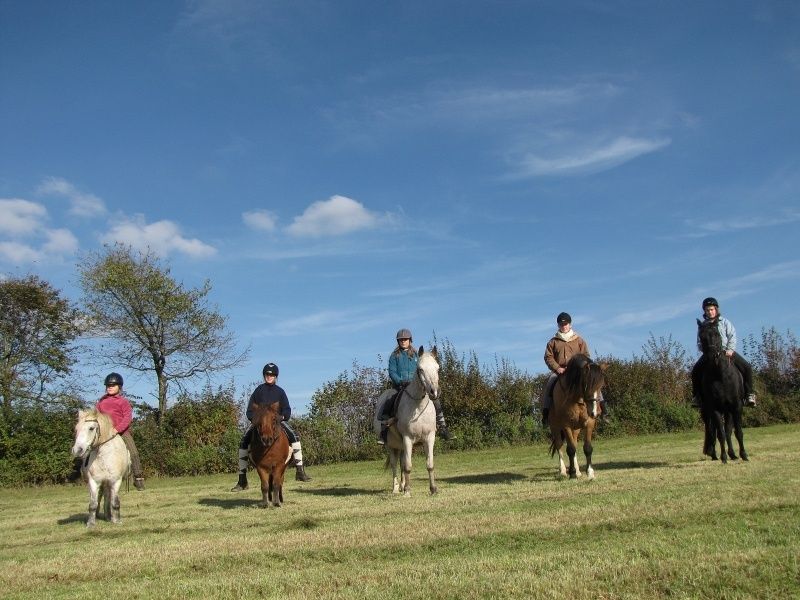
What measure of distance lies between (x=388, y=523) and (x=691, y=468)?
633 cm

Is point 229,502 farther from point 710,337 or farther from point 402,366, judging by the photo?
point 710,337

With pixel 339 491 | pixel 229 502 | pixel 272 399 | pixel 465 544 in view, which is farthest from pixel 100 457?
pixel 465 544

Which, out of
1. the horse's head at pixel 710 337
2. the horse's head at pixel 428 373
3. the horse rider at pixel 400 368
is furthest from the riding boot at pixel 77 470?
the horse's head at pixel 710 337

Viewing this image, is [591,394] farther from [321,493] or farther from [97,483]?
[97,483]

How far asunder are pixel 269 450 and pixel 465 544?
18.5 ft

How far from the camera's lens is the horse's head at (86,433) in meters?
10.6

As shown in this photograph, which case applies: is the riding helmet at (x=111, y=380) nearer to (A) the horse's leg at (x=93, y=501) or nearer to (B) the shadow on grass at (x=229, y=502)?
(A) the horse's leg at (x=93, y=501)

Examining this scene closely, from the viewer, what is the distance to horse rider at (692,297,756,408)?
42.7 ft

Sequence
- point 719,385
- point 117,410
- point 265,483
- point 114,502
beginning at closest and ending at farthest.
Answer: point 114,502
point 265,483
point 117,410
point 719,385

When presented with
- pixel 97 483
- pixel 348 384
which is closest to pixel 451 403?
pixel 348 384

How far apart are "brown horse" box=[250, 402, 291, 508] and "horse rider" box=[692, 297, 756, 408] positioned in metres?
7.50

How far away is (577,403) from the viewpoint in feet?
41.1

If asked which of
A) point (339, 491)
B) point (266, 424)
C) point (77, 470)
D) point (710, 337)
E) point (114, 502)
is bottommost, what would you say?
point (339, 491)

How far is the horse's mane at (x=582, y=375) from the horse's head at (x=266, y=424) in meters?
4.95
